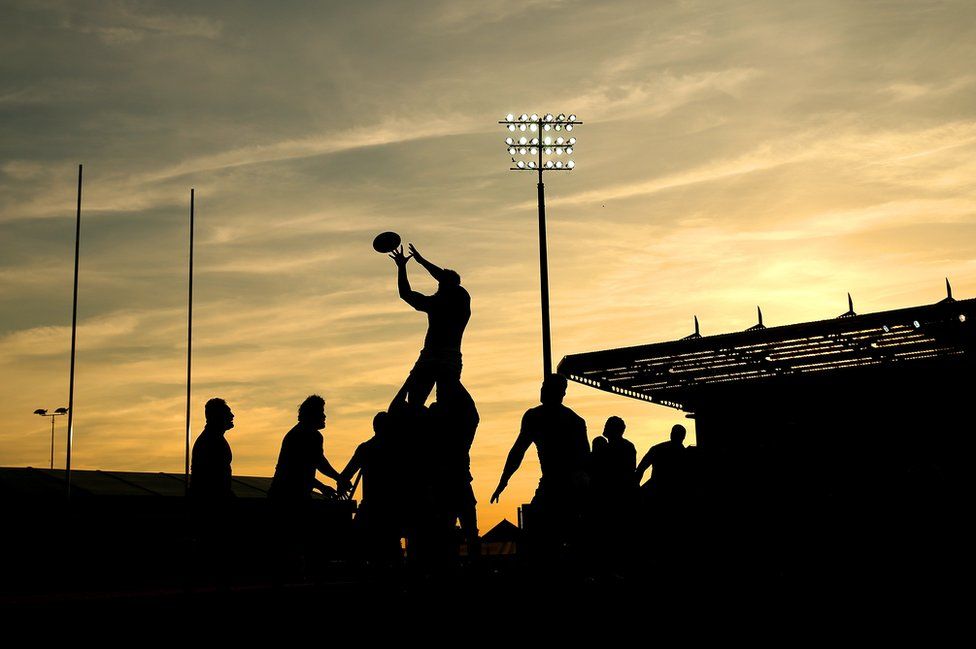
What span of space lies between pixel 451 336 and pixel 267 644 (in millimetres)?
5090

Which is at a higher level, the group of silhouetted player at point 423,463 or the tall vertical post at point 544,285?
the tall vertical post at point 544,285

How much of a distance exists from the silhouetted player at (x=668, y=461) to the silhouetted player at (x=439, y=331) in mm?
2567

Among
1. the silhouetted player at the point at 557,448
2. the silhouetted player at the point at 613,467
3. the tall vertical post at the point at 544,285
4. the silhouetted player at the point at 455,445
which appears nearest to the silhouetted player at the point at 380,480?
the silhouetted player at the point at 455,445

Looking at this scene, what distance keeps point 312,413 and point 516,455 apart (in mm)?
1929

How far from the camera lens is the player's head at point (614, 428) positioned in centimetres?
1135

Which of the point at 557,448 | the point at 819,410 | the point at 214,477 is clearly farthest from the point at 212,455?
the point at 819,410

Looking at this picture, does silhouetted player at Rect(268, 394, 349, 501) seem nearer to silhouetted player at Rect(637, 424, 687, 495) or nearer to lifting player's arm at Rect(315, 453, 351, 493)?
lifting player's arm at Rect(315, 453, 351, 493)

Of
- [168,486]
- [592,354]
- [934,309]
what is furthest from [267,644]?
[168,486]

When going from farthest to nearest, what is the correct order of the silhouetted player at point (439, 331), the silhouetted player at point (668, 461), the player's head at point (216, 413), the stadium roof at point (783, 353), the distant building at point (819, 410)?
1. the stadium roof at point (783, 353)
2. the silhouetted player at point (668, 461)
3. the distant building at point (819, 410)
4. the silhouetted player at point (439, 331)
5. the player's head at point (216, 413)

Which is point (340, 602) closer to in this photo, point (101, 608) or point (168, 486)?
point (101, 608)

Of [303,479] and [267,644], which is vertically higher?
[303,479]

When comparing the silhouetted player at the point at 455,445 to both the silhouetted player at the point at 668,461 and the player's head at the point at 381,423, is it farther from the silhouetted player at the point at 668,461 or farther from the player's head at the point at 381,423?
the silhouetted player at the point at 668,461

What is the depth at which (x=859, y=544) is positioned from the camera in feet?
35.7

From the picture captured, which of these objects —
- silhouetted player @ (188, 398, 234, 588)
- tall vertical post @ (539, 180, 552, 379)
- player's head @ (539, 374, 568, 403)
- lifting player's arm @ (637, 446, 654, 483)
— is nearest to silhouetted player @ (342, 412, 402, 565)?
silhouetted player @ (188, 398, 234, 588)
